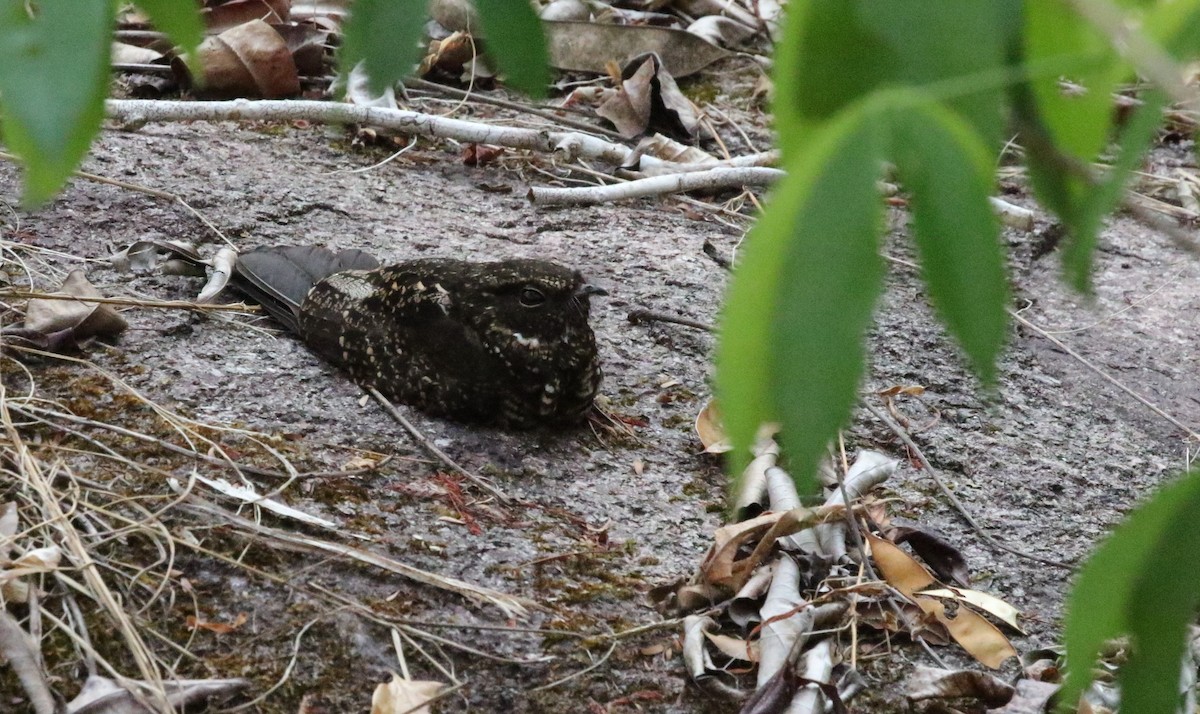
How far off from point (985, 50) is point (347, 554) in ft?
6.31

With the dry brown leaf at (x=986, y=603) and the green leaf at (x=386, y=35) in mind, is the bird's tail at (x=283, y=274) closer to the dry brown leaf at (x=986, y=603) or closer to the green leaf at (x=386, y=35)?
the dry brown leaf at (x=986, y=603)

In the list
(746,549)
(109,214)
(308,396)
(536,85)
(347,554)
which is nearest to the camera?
(536,85)

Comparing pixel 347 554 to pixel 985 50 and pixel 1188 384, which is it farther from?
pixel 1188 384

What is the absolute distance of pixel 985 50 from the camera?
2.67ft

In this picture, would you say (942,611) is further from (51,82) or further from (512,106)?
(512,106)

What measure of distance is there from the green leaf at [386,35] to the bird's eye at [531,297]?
2343mm

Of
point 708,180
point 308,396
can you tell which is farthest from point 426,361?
point 708,180

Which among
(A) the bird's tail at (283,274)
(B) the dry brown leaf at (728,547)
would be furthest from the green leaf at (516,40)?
(A) the bird's tail at (283,274)

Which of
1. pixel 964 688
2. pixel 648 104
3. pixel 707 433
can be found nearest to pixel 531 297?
pixel 707 433

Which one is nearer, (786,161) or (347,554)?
(786,161)

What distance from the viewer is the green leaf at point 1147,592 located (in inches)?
35.0

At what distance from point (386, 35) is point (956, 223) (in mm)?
449

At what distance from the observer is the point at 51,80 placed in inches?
32.1

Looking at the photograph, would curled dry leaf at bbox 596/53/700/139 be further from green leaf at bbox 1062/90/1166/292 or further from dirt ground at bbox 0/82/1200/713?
green leaf at bbox 1062/90/1166/292
